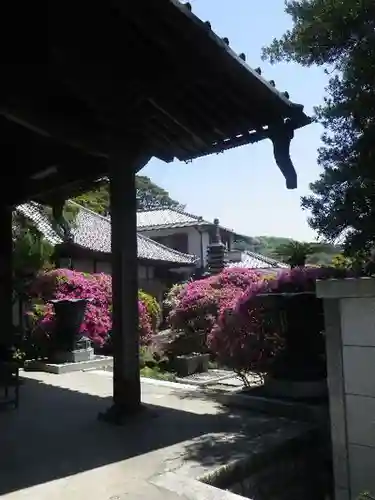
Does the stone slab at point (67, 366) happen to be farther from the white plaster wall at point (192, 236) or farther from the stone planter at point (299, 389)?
the white plaster wall at point (192, 236)

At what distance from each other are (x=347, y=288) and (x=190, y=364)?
6.73 metres

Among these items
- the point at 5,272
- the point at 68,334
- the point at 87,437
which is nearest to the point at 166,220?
the point at 68,334

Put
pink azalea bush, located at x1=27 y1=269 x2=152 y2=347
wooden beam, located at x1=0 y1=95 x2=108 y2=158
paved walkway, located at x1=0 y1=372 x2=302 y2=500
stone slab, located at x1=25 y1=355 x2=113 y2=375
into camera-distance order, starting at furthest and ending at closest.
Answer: pink azalea bush, located at x1=27 y1=269 x2=152 y2=347 → stone slab, located at x1=25 y1=355 x2=113 y2=375 → wooden beam, located at x1=0 y1=95 x2=108 y2=158 → paved walkway, located at x1=0 y1=372 x2=302 y2=500

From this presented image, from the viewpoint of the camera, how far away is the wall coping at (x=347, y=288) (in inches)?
141

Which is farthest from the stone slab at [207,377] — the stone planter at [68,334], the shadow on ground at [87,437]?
the shadow on ground at [87,437]

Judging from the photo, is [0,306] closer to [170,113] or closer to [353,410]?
[170,113]

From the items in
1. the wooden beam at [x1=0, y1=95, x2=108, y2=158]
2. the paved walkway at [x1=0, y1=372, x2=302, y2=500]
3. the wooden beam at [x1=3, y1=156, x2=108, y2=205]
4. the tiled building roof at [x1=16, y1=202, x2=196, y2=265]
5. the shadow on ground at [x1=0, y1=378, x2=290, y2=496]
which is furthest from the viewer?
the tiled building roof at [x1=16, y1=202, x2=196, y2=265]

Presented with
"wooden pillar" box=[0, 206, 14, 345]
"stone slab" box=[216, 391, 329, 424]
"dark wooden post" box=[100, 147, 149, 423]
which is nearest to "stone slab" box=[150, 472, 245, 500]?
"dark wooden post" box=[100, 147, 149, 423]

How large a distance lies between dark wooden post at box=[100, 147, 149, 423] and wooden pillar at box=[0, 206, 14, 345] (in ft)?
10.2

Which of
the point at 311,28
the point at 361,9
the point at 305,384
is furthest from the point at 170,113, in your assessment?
the point at 305,384

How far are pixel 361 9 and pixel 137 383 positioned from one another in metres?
4.28

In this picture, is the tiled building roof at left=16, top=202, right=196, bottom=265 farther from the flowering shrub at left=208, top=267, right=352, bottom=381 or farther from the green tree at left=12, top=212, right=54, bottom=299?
the flowering shrub at left=208, top=267, right=352, bottom=381

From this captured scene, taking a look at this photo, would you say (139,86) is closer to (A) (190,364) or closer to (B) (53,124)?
(B) (53,124)

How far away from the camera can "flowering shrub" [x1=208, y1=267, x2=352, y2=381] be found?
6.23 meters
